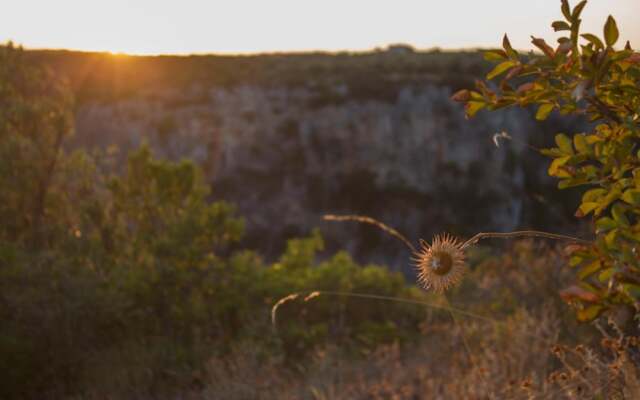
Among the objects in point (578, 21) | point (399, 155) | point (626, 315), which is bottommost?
point (399, 155)

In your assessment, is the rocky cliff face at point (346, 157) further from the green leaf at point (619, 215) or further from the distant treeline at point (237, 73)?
the green leaf at point (619, 215)

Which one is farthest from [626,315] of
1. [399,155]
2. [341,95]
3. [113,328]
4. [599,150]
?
[341,95]

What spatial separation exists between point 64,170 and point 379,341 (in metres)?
4.80

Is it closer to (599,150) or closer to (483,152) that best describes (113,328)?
(599,150)

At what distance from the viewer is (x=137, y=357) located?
7910 millimetres

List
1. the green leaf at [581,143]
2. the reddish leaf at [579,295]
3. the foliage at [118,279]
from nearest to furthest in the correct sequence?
the reddish leaf at [579,295], the green leaf at [581,143], the foliage at [118,279]

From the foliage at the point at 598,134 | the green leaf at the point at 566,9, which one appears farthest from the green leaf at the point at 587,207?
the green leaf at the point at 566,9

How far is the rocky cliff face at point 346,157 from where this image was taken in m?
34.1

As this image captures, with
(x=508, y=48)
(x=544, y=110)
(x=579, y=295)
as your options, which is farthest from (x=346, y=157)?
(x=579, y=295)

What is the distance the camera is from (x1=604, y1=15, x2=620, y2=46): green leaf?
6.29 feet

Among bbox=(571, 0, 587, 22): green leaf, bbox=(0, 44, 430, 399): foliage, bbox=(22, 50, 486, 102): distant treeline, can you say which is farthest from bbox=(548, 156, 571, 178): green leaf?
bbox=(22, 50, 486, 102): distant treeline

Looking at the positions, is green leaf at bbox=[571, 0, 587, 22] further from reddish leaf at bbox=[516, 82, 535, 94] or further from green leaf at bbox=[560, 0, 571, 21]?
reddish leaf at bbox=[516, 82, 535, 94]

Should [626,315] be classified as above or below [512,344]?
above

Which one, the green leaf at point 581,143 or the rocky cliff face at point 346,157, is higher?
the green leaf at point 581,143
